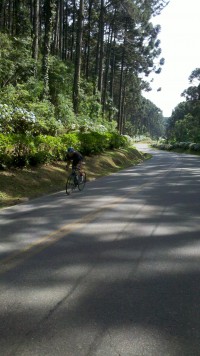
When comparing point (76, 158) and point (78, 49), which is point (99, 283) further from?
point (78, 49)

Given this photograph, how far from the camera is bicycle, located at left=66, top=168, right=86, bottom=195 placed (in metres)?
13.2

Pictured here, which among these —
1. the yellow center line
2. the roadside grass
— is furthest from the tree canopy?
the yellow center line

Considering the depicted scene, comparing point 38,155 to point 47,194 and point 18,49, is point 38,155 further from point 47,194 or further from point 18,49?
Result: point 18,49

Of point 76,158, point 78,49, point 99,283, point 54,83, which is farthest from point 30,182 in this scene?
point 54,83

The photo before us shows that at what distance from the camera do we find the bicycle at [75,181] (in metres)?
13.2

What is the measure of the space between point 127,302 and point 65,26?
163ft

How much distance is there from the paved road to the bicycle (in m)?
4.09

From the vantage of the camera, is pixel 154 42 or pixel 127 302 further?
pixel 154 42

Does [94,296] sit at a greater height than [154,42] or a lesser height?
lesser

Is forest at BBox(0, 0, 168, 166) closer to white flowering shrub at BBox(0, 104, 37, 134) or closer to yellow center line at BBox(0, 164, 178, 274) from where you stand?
white flowering shrub at BBox(0, 104, 37, 134)

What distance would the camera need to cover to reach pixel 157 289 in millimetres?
4430

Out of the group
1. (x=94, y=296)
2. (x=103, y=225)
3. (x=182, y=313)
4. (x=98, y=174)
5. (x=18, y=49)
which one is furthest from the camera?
(x=18, y=49)

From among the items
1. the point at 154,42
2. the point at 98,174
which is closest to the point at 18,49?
the point at 98,174

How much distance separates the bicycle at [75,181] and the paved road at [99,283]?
13.4 ft
